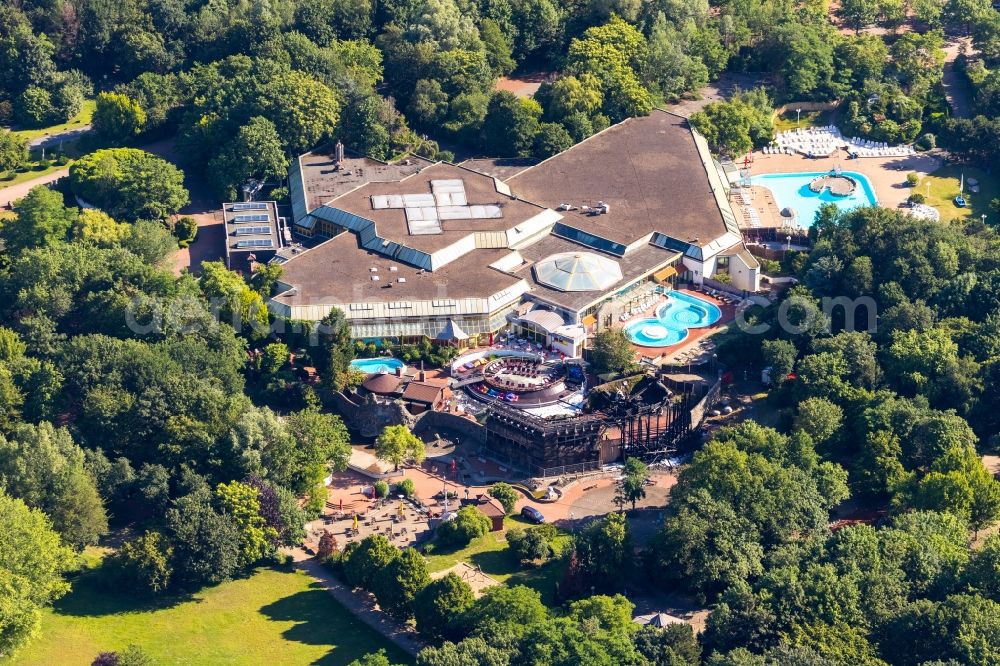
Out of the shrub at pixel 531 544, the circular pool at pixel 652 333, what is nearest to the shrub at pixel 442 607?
the shrub at pixel 531 544

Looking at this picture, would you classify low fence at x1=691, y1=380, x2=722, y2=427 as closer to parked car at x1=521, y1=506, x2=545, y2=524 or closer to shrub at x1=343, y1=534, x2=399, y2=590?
parked car at x1=521, y1=506, x2=545, y2=524

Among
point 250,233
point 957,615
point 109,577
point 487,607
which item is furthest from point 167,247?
point 957,615

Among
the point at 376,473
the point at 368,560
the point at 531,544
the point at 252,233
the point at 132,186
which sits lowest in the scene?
the point at 531,544

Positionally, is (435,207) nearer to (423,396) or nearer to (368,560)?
(423,396)

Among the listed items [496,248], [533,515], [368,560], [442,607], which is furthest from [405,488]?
[496,248]

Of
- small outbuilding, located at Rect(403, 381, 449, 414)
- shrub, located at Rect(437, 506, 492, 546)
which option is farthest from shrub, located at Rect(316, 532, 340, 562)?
small outbuilding, located at Rect(403, 381, 449, 414)

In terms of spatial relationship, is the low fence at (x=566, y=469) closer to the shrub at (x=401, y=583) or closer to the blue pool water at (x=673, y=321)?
the blue pool water at (x=673, y=321)

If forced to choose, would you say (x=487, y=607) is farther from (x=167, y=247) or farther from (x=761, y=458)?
(x=167, y=247)
